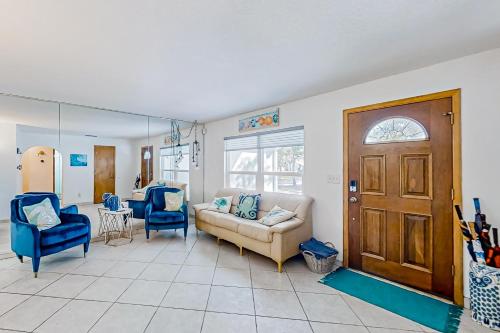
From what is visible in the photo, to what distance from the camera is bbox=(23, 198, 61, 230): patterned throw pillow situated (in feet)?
9.74

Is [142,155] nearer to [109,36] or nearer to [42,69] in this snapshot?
[42,69]

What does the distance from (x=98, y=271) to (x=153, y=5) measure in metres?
2.96

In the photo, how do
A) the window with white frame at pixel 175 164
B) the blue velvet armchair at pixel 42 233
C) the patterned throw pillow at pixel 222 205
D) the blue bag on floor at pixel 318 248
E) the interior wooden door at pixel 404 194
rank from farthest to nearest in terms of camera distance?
the window with white frame at pixel 175 164 → the patterned throw pillow at pixel 222 205 → the blue bag on floor at pixel 318 248 → the blue velvet armchair at pixel 42 233 → the interior wooden door at pixel 404 194

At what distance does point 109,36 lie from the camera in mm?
1808

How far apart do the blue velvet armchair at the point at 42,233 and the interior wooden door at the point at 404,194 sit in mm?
3689

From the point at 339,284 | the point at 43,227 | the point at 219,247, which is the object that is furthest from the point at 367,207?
the point at 43,227

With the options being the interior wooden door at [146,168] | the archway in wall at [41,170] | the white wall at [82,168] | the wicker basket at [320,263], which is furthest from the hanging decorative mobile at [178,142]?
the wicker basket at [320,263]

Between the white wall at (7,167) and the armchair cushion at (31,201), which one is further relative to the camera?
the white wall at (7,167)

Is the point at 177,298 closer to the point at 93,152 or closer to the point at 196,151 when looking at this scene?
the point at 93,152

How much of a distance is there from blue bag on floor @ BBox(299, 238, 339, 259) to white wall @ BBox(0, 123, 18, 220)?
441 centimetres

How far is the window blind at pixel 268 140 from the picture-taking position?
11.8ft

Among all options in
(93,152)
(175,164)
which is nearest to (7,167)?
(93,152)

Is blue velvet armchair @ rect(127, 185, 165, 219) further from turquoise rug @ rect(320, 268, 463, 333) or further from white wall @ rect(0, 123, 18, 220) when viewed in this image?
turquoise rug @ rect(320, 268, 463, 333)

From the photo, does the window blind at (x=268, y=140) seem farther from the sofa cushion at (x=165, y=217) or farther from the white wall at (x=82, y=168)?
the white wall at (x=82, y=168)
